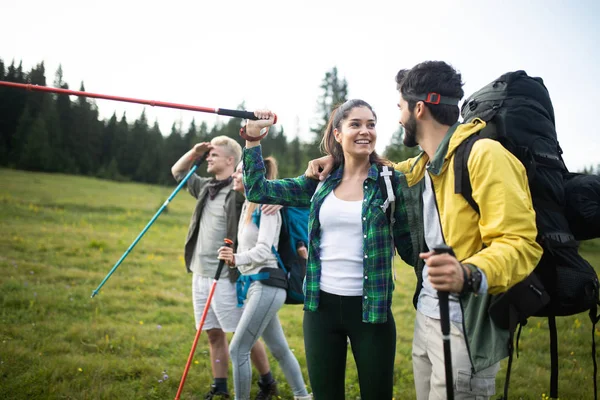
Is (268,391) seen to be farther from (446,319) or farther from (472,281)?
(472,281)

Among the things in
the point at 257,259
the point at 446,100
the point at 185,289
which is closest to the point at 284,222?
the point at 257,259

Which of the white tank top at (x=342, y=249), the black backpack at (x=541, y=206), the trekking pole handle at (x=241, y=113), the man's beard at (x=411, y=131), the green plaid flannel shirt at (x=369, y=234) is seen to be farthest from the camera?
the trekking pole handle at (x=241, y=113)

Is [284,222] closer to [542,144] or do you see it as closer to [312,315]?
[312,315]

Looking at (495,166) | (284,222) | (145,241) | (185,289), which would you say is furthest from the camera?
(145,241)

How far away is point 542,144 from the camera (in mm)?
2381

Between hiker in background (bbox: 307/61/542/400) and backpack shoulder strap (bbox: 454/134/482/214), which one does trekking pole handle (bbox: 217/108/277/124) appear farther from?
backpack shoulder strap (bbox: 454/134/482/214)

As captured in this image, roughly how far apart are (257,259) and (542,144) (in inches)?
112

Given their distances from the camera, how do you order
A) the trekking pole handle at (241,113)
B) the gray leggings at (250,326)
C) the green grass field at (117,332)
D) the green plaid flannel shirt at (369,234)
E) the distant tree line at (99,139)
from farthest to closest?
the distant tree line at (99,139)
the green grass field at (117,332)
the gray leggings at (250,326)
the trekking pole handle at (241,113)
the green plaid flannel shirt at (369,234)

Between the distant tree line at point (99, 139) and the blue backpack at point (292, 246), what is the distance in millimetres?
11324

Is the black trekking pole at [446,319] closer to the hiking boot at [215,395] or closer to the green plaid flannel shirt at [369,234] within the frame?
the green plaid flannel shirt at [369,234]

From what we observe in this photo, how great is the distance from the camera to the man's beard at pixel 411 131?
109 inches

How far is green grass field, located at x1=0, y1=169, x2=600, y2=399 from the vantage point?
17.0ft

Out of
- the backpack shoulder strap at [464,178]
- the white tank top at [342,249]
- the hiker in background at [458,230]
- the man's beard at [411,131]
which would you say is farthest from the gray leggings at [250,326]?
the backpack shoulder strap at [464,178]

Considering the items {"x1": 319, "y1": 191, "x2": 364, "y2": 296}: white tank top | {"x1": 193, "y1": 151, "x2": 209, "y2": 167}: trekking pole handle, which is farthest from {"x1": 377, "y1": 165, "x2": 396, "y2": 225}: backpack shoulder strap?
{"x1": 193, "y1": 151, "x2": 209, "y2": 167}: trekking pole handle
